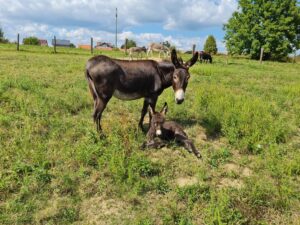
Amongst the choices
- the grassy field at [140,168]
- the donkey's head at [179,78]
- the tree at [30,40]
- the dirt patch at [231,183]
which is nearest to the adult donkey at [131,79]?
the donkey's head at [179,78]

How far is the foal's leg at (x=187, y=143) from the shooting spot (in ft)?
19.0

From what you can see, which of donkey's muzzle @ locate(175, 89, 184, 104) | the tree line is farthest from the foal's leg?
the tree line

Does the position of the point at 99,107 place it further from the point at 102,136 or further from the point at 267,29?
the point at 267,29

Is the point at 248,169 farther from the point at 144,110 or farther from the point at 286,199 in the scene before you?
the point at 144,110

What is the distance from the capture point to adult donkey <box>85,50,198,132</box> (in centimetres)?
619

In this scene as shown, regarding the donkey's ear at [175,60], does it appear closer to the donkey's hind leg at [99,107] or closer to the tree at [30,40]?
the donkey's hind leg at [99,107]

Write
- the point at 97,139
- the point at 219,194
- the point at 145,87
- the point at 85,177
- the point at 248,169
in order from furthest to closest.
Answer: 1. the point at 145,87
2. the point at 97,139
3. the point at 248,169
4. the point at 85,177
5. the point at 219,194

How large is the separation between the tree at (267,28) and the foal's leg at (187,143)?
42.1 meters

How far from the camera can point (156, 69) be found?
692cm

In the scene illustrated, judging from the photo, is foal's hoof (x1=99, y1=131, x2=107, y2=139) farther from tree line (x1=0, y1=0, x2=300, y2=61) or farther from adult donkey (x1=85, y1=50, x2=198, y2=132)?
tree line (x1=0, y1=0, x2=300, y2=61)

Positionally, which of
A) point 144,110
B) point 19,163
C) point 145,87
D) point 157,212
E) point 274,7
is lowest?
point 157,212

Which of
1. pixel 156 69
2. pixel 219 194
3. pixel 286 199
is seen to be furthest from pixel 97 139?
pixel 286 199

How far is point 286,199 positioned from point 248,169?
113 cm

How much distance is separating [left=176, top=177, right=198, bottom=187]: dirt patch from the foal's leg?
80cm
